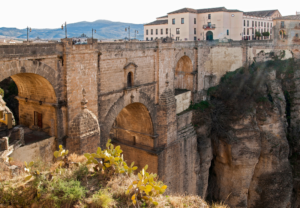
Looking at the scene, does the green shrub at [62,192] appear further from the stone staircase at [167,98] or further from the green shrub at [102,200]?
the stone staircase at [167,98]

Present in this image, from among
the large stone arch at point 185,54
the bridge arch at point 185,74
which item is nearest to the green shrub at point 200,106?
the bridge arch at point 185,74

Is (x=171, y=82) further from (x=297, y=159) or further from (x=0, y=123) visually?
(x=297, y=159)

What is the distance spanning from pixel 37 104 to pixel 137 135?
8.39 meters

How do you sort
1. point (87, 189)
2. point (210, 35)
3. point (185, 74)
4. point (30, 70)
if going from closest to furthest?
point (87, 189) < point (30, 70) < point (185, 74) < point (210, 35)

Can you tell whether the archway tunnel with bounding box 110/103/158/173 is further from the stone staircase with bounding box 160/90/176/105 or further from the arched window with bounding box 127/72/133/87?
the arched window with bounding box 127/72/133/87

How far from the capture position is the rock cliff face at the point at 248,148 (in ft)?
82.4

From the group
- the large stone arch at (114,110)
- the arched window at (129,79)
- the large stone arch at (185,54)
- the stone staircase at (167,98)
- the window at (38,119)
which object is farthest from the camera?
the large stone arch at (185,54)

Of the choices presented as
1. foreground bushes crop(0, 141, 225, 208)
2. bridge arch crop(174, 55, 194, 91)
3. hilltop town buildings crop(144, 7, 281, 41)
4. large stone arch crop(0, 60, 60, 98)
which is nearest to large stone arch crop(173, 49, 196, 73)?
bridge arch crop(174, 55, 194, 91)

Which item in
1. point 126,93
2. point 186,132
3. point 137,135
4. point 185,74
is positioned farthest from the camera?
point 185,74

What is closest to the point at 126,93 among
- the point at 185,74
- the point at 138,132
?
the point at 138,132

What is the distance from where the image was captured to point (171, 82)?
70.0 feet

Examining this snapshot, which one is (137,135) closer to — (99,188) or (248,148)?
(248,148)

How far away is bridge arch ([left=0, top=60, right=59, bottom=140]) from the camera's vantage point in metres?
11.9

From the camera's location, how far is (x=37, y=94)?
13.5 m
